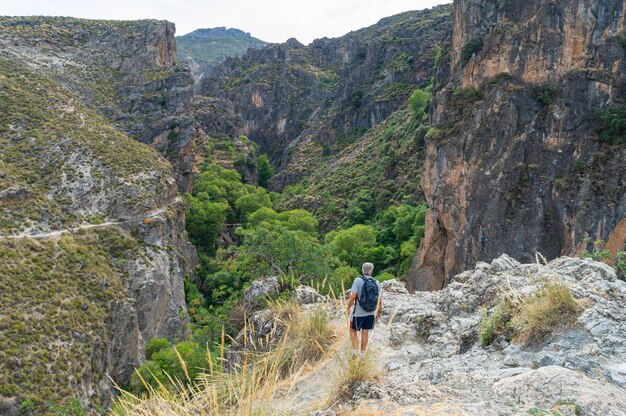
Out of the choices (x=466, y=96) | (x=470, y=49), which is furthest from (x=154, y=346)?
(x=470, y=49)

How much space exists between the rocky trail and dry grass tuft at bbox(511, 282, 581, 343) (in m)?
0.09

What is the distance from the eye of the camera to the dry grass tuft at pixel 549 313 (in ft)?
17.8

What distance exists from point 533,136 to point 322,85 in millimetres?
90362

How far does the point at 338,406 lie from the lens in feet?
14.6

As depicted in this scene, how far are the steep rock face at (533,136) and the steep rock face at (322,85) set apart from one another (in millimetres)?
49232

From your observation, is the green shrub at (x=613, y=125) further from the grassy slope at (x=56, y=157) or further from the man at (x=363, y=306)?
the grassy slope at (x=56, y=157)

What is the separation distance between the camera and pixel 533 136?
25.4m

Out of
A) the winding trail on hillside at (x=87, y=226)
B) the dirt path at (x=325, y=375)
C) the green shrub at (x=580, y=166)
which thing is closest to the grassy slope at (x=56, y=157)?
the winding trail on hillside at (x=87, y=226)

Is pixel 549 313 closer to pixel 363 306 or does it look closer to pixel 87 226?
pixel 363 306

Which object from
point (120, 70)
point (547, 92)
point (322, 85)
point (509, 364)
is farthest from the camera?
point (322, 85)

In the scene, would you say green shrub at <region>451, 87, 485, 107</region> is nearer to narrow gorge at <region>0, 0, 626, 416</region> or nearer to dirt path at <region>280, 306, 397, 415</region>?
narrow gorge at <region>0, 0, 626, 416</region>

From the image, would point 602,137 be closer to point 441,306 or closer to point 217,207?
point 441,306

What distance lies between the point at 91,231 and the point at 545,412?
30.8 meters

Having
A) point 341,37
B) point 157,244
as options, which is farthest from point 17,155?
point 341,37
